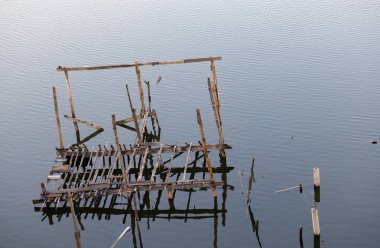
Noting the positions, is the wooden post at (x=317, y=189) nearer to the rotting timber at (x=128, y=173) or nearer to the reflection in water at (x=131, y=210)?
the reflection in water at (x=131, y=210)

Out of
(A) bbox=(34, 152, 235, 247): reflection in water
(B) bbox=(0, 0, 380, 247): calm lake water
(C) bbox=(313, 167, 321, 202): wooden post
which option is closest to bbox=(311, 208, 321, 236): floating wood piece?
(B) bbox=(0, 0, 380, 247): calm lake water

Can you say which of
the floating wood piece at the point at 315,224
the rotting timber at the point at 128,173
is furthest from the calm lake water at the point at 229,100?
the floating wood piece at the point at 315,224

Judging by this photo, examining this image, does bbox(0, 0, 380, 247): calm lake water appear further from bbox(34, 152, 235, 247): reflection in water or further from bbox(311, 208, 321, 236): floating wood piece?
bbox(311, 208, 321, 236): floating wood piece

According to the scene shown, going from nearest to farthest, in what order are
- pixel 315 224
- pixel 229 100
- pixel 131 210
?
1. pixel 315 224
2. pixel 131 210
3. pixel 229 100

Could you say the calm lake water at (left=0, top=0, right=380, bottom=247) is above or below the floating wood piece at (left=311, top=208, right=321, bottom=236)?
above

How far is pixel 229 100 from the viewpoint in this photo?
38938 mm

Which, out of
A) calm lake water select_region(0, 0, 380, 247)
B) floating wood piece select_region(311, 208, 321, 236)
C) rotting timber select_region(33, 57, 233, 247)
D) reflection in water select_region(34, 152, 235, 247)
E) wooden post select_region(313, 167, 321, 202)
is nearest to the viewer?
floating wood piece select_region(311, 208, 321, 236)

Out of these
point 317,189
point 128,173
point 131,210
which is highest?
point 128,173

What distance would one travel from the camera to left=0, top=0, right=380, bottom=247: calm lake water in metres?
24.8

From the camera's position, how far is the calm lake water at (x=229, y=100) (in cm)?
2481

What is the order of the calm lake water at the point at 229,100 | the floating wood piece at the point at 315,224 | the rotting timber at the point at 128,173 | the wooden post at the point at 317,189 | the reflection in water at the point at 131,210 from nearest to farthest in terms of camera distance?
the floating wood piece at the point at 315,224
the wooden post at the point at 317,189
the calm lake water at the point at 229,100
the rotting timber at the point at 128,173
the reflection in water at the point at 131,210

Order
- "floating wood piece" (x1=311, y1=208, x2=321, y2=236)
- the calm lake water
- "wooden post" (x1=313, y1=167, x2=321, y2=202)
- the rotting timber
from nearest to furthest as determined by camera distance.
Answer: "floating wood piece" (x1=311, y1=208, x2=321, y2=236), "wooden post" (x1=313, y1=167, x2=321, y2=202), the calm lake water, the rotting timber

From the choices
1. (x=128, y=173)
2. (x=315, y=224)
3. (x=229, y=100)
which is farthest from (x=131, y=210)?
(x=229, y=100)

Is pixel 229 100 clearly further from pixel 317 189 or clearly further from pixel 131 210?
pixel 131 210
